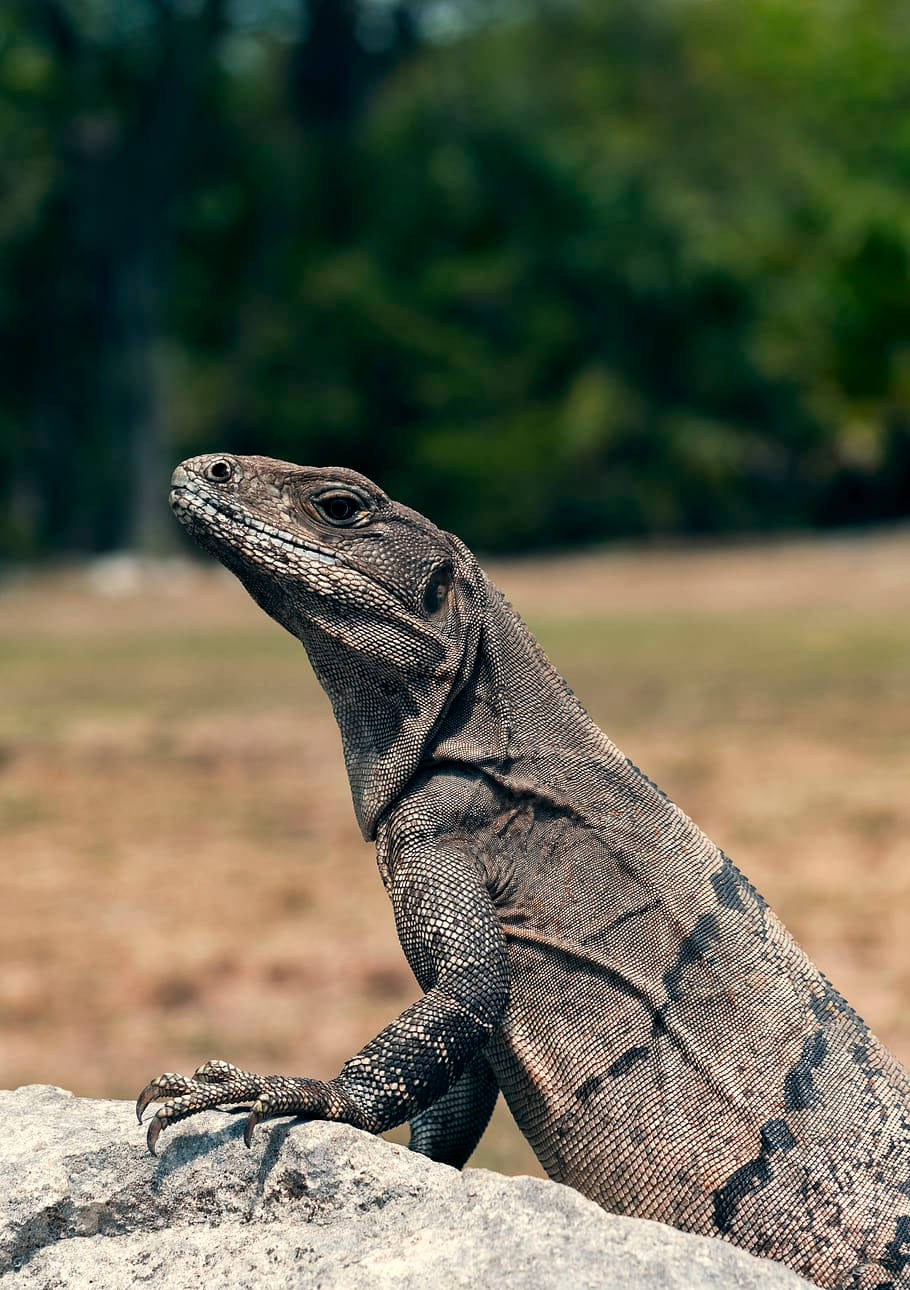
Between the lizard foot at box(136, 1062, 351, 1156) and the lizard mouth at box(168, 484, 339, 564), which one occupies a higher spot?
the lizard mouth at box(168, 484, 339, 564)

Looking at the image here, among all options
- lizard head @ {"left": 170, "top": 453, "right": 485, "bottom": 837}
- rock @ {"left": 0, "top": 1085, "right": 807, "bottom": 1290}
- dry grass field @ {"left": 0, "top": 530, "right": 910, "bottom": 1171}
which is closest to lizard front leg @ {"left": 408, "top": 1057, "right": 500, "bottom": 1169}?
rock @ {"left": 0, "top": 1085, "right": 807, "bottom": 1290}

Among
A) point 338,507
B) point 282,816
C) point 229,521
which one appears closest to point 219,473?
point 229,521

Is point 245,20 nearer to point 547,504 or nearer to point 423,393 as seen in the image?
point 423,393

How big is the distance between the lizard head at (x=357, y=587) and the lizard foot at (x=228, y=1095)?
824 mm

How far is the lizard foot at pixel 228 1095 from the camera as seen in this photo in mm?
3990

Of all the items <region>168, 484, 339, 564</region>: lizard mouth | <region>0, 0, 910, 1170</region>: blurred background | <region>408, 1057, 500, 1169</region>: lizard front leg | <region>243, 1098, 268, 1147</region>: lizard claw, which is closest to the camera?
<region>243, 1098, 268, 1147</region>: lizard claw

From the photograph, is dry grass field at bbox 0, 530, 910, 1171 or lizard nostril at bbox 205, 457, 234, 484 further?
dry grass field at bbox 0, 530, 910, 1171

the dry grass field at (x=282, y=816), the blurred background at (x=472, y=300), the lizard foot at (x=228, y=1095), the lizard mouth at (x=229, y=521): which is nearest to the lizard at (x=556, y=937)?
the lizard mouth at (x=229, y=521)

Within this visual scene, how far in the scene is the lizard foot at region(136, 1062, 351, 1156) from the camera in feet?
13.1

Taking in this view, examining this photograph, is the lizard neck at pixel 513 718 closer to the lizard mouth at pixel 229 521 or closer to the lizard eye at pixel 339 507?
the lizard eye at pixel 339 507

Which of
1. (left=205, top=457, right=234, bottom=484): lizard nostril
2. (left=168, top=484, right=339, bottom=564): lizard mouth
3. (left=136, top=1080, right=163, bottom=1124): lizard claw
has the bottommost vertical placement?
(left=136, top=1080, right=163, bottom=1124): lizard claw

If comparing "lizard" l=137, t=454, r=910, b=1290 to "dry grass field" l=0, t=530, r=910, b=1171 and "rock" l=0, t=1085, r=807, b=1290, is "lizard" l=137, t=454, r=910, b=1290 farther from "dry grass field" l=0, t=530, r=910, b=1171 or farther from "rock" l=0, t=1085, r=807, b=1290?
"dry grass field" l=0, t=530, r=910, b=1171

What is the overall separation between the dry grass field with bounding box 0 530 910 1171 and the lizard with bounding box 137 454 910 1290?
4.22m

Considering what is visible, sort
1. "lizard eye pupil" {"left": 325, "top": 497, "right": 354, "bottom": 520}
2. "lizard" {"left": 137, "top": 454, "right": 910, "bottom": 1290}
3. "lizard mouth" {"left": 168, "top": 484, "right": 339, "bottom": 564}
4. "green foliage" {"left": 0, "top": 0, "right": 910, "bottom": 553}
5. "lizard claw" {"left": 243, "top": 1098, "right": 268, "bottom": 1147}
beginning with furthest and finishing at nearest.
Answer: "green foliage" {"left": 0, "top": 0, "right": 910, "bottom": 553}
"lizard eye pupil" {"left": 325, "top": 497, "right": 354, "bottom": 520}
"lizard mouth" {"left": 168, "top": 484, "right": 339, "bottom": 564}
"lizard" {"left": 137, "top": 454, "right": 910, "bottom": 1290}
"lizard claw" {"left": 243, "top": 1098, "right": 268, "bottom": 1147}
